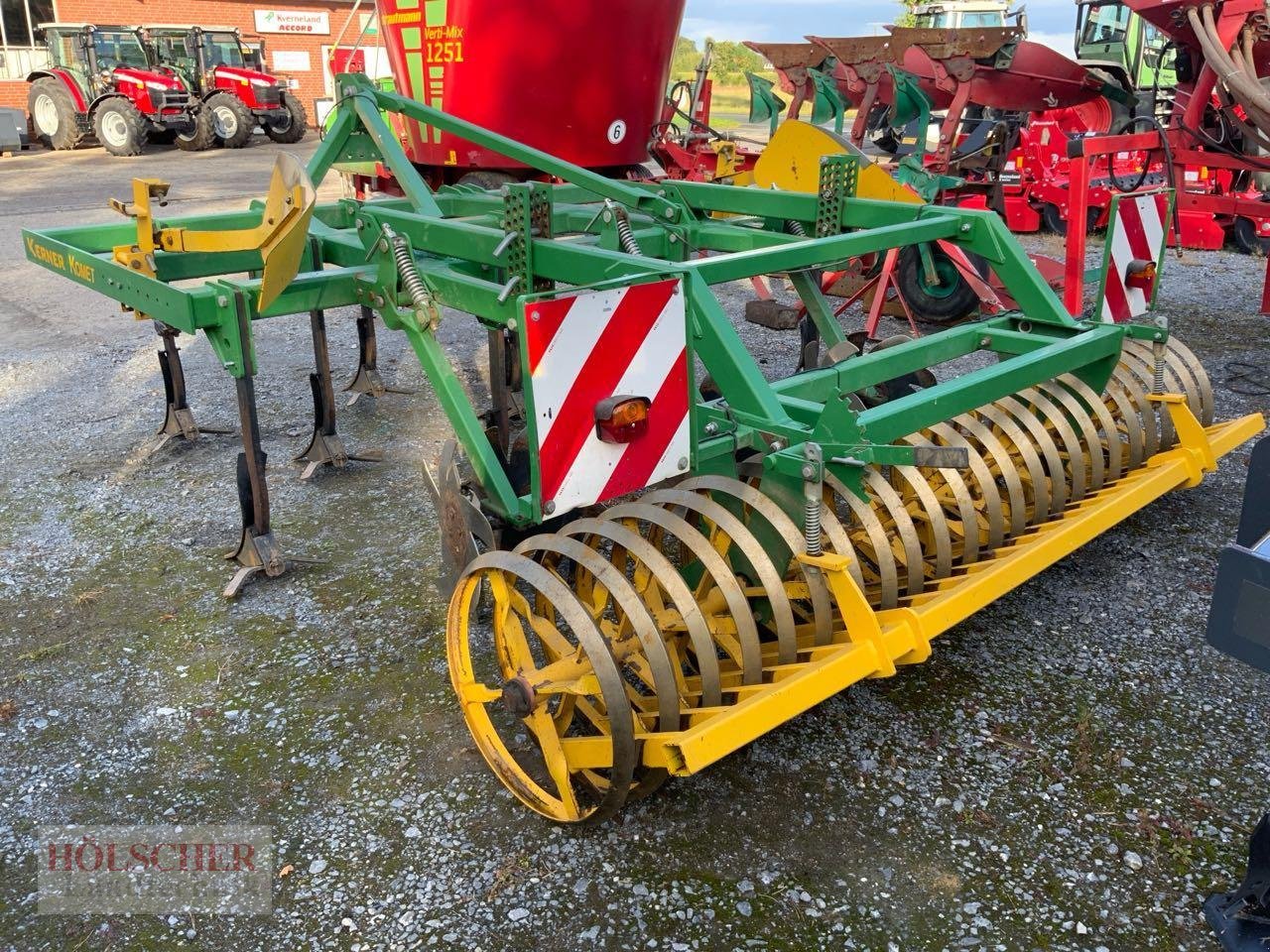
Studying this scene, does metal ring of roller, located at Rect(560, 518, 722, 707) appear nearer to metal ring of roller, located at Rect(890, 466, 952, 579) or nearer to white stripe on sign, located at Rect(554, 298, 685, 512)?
white stripe on sign, located at Rect(554, 298, 685, 512)

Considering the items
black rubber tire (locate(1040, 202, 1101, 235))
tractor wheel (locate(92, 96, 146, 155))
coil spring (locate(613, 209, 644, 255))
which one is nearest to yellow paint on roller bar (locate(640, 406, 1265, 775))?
coil spring (locate(613, 209, 644, 255))

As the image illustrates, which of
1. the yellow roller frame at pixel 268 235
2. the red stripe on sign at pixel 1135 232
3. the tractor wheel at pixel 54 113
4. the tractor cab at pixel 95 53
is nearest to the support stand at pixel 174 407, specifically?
the yellow roller frame at pixel 268 235

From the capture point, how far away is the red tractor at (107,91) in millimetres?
16688

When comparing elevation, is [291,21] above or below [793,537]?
above

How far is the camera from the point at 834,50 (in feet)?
26.0

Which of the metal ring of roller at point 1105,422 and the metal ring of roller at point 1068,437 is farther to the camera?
the metal ring of roller at point 1105,422

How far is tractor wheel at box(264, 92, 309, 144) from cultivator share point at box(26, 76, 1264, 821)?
16278mm

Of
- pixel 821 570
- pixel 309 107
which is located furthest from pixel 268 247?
pixel 309 107

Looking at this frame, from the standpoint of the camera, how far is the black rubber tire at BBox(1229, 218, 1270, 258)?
891 centimetres

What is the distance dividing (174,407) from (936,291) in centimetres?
443

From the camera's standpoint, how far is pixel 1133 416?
3229 mm

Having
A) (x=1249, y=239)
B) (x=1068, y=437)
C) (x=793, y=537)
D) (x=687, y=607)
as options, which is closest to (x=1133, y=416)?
(x=1068, y=437)

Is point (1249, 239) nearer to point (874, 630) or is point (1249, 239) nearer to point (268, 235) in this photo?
point (874, 630)

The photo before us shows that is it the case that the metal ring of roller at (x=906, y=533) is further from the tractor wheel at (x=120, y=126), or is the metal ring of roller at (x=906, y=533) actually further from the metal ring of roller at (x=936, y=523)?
the tractor wheel at (x=120, y=126)
